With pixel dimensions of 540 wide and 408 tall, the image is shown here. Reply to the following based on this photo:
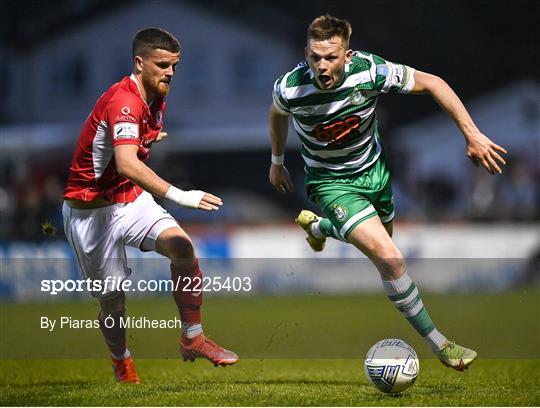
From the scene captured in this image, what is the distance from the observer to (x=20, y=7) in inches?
1075

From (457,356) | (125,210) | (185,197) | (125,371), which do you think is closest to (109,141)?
(125,210)

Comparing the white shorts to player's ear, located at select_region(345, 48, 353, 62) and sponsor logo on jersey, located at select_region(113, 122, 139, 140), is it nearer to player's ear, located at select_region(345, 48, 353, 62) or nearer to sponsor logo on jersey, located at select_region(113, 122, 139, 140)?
sponsor logo on jersey, located at select_region(113, 122, 139, 140)

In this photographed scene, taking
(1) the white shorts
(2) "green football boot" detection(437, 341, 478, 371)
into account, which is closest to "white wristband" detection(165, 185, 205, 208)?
(1) the white shorts

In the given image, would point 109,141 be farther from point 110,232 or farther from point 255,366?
point 255,366

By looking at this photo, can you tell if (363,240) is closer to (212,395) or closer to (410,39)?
(212,395)

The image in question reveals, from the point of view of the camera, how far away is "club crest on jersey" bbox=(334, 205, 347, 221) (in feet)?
24.3

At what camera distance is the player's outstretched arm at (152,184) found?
22.0ft

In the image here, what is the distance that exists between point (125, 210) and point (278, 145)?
3.96ft

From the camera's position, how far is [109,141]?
7.55 meters

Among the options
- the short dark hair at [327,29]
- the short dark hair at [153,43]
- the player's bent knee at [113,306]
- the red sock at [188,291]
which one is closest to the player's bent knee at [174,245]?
the red sock at [188,291]

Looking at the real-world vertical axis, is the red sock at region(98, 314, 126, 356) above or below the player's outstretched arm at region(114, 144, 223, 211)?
below

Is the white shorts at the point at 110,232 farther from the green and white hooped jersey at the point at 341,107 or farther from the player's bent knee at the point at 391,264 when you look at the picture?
the player's bent knee at the point at 391,264

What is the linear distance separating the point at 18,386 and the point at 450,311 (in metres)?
7.76

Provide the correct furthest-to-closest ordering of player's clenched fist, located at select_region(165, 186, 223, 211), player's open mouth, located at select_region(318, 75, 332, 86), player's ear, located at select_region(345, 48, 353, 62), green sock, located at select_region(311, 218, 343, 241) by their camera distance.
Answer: green sock, located at select_region(311, 218, 343, 241), player's ear, located at select_region(345, 48, 353, 62), player's open mouth, located at select_region(318, 75, 332, 86), player's clenched fist, located at select_region(165, 186, 223, 211)
